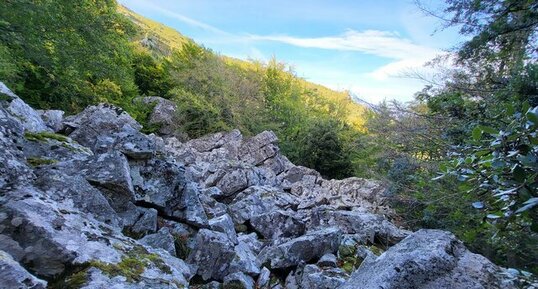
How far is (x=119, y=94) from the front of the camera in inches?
789

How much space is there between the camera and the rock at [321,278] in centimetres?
504

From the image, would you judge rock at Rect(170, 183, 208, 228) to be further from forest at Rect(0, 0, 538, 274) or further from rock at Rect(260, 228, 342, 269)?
forest at Rect(0, 0, 538, 274)

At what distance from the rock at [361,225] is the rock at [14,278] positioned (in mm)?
7257

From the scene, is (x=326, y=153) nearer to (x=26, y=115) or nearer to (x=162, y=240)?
(x=26, y=115)

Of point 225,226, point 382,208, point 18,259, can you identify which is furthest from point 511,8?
point 382,208

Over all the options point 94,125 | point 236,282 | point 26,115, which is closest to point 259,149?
point 94,125

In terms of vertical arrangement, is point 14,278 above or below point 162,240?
above

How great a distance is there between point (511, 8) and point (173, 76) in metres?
25.7

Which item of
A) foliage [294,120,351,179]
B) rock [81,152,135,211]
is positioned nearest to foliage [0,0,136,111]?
rock [81,152,135,211]

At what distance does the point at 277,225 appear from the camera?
320 inches

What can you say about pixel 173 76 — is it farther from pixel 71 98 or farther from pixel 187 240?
pixel 187 240

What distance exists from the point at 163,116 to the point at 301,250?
67.3ft

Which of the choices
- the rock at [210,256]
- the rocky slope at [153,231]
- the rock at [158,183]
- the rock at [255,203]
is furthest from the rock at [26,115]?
the rock at [255,203]

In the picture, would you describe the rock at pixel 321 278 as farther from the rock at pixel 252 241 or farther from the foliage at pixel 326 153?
the foliage at pixel 326 153
